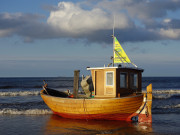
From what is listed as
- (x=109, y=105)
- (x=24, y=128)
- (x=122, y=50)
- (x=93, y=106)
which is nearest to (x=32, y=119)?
(x=24, y=128)

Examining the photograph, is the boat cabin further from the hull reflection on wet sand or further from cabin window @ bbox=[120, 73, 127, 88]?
the hull reflection on wet sand

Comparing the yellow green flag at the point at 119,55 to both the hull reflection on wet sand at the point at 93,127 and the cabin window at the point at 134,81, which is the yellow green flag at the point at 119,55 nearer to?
the cabin window at the point at 134,81

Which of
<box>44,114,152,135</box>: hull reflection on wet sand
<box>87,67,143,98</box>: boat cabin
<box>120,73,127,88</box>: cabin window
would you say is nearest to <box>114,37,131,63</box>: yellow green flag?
<box>87,67,143,98</box>: boat cabin

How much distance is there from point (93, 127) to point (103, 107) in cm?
129

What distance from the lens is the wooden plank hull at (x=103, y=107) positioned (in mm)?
12680

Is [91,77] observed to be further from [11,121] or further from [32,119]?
[11,121]

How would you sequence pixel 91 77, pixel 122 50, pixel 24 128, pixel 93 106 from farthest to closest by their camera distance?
1. pixel 91 77
2. pixel 122 50
3. pixel 93 106
4. pixel 24 128

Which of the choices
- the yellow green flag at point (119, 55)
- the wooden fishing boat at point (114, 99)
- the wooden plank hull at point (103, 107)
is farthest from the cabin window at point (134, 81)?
the wooden plank hull at point (103, 107)

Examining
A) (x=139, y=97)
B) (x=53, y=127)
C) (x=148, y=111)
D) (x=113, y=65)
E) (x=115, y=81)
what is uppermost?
(x=113, y=65)

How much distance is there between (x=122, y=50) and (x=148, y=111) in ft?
13.1

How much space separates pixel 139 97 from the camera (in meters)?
12.9

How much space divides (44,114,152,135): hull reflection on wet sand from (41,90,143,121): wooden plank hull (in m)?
0.37

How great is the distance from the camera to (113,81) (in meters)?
13.3

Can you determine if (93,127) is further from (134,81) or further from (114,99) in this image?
(134,81)
